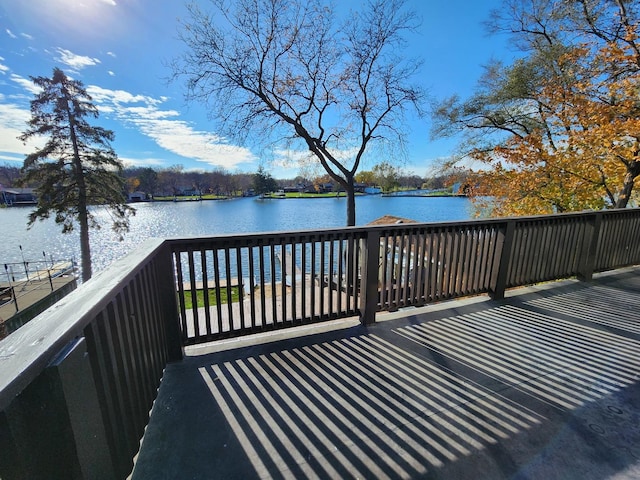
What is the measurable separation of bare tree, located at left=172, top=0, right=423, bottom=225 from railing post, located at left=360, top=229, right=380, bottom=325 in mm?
7353

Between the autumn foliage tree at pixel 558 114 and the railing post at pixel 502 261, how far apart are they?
4316 mm

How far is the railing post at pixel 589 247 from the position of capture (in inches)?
148

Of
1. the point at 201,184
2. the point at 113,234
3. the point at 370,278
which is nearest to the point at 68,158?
the point at 113,234

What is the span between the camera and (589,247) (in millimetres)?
3830

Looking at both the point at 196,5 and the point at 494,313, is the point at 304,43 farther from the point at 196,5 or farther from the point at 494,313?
the point at 494,313

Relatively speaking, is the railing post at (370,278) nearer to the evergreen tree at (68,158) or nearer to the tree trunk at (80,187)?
the evergreen tree at (68,158)

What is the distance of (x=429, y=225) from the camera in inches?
111

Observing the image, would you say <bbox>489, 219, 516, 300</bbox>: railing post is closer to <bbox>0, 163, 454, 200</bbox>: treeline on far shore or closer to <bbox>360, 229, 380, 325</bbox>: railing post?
<bbox>360, 229, 380, 325</bbox>: railing post

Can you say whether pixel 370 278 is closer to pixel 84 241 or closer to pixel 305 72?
pixel 305 72

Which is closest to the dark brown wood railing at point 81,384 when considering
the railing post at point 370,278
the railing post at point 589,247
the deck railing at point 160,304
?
the deck railing at point 160,304

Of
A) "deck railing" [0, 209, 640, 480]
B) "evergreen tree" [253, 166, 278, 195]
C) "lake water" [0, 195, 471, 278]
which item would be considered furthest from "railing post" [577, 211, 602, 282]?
"evergreen tree" [253, 166, 278, 195]

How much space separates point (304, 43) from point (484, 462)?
9484mm

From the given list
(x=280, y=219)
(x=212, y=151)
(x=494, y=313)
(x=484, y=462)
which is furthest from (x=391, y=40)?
(x=280, y=219)

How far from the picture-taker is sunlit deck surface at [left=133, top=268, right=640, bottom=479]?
1.37 m
